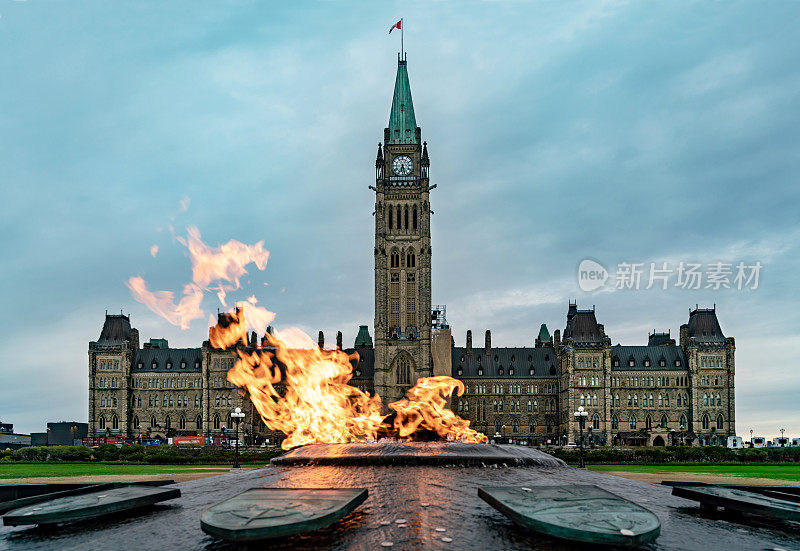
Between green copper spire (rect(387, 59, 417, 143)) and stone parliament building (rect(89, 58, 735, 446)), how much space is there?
0.62 feet

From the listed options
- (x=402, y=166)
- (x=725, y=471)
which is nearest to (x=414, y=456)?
(x=725, y=471)

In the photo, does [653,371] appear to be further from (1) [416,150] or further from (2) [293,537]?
(2) [293,537]

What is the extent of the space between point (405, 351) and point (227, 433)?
2905 centimetres

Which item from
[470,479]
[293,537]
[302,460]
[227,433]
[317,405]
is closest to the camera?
[293,537]

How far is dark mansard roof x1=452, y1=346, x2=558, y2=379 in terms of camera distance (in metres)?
108

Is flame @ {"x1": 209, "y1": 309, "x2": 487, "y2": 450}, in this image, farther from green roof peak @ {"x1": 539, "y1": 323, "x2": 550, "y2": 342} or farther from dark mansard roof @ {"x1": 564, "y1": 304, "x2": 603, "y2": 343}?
green roof peak @ {"x1": 539, "y1": 323, "x2": 550, "y2": 342}

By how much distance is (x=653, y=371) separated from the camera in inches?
3991

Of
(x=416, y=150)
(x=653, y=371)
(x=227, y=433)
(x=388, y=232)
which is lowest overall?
(x=227, y=433)

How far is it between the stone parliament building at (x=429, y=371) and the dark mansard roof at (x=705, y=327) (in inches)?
6.1

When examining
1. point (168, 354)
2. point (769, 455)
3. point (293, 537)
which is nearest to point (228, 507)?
point (293, 537)

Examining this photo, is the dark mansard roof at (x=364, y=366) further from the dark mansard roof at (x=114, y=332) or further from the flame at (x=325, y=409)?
the flame at (x=325, y=409)

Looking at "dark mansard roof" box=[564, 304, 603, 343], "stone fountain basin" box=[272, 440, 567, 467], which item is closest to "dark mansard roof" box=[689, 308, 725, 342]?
"dark mansard roof" box=[564, 304, 603, 343]

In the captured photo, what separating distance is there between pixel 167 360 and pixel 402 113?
56128 millimetres

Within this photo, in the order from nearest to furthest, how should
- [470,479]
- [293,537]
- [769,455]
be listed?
[293,537] → [470,479] → [769,455]
